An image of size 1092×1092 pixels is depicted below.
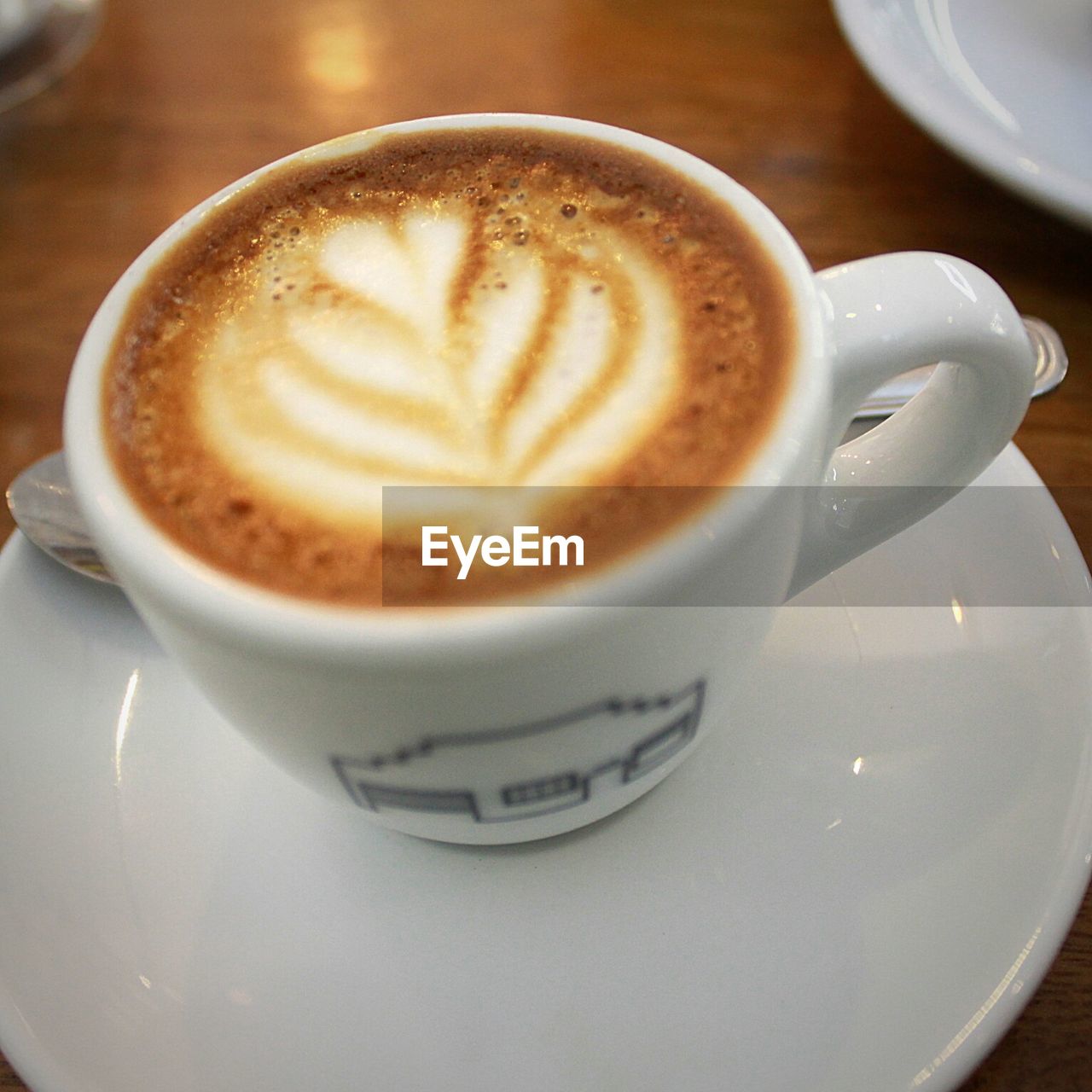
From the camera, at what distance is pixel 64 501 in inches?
38.0

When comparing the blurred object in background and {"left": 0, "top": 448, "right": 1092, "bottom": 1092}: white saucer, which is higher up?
the blurred object in background

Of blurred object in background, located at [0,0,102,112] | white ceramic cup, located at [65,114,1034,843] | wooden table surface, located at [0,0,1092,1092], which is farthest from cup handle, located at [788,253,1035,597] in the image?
blurred object in background, located at [0,0,102,112]

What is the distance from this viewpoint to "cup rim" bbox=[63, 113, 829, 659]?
1.80 feet

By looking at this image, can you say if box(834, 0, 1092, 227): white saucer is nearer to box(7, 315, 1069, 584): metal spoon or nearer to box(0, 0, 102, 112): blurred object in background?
box(7, 315, 1069, 584): metal spoon

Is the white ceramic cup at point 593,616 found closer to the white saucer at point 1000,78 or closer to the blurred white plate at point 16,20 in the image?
the white saucer at point 1000,78

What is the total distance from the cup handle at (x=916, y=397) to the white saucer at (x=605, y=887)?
0.48 feet

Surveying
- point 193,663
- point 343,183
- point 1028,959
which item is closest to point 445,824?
point 193,663

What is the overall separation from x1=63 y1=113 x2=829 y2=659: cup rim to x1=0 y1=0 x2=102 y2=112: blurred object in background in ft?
3.92

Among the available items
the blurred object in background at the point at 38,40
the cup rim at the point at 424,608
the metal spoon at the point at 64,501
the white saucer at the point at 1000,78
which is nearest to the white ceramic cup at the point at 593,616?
the cup rim at the point at 424,608

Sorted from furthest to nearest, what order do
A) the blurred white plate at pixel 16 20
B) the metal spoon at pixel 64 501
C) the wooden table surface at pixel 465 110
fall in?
the blurred white plate at pixel 16 20 < the wooden table surface at pixel 465 110 < the metal spoon at pixel 64 501

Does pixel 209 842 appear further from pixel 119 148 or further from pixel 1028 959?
pixel 119 148

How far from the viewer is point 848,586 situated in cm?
94

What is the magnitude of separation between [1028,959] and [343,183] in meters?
0.72

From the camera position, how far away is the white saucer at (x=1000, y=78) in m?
1.06
